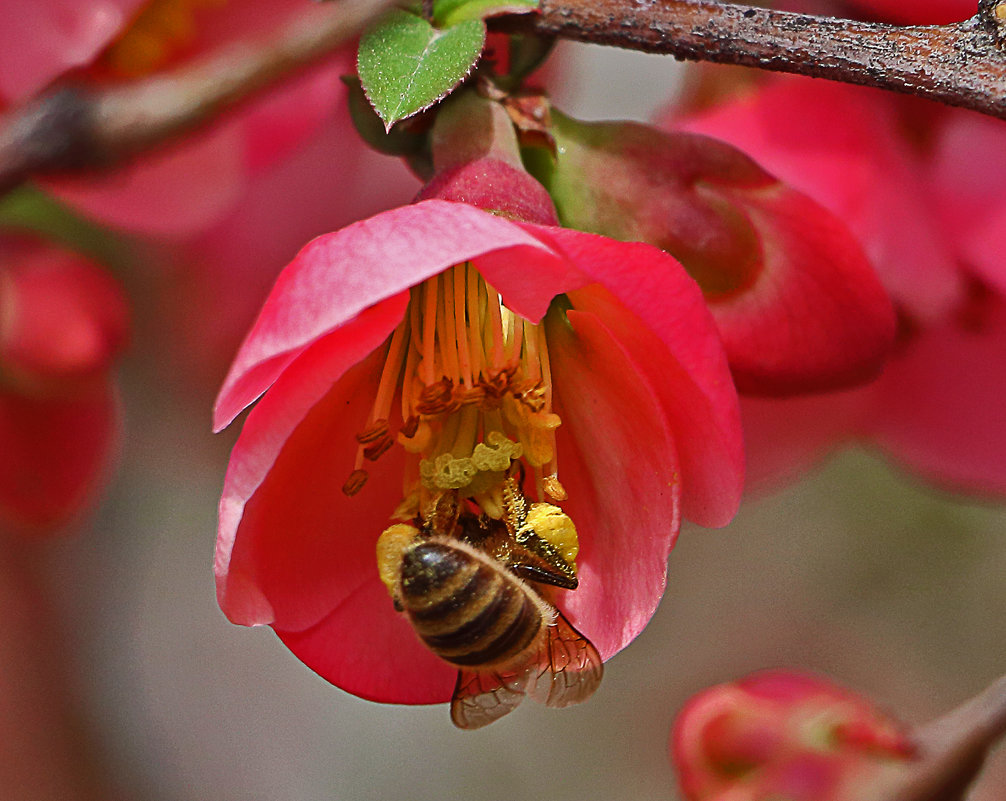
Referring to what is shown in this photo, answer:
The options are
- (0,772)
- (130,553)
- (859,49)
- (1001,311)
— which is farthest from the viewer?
(130,553)

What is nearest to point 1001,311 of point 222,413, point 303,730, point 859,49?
point 859,49

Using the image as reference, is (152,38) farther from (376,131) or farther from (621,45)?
(621,45)

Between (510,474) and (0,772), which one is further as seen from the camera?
(0,772)

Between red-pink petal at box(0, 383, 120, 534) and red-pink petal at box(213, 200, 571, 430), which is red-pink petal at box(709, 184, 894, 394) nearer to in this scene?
red-pink petal at box(213, 200, 571, 430)

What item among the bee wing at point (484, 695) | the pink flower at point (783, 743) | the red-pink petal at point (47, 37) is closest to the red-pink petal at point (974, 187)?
the pink flower at point (783, 743)

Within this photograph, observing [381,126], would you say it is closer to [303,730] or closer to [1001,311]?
[1001,311]

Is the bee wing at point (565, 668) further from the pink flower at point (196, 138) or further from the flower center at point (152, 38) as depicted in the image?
the flower center at point (152, 38)

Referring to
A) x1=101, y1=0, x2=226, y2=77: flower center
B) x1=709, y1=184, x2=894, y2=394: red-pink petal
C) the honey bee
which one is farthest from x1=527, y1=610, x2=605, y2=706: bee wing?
x1=101, y1=0, x2=226, y2=77: flower center
